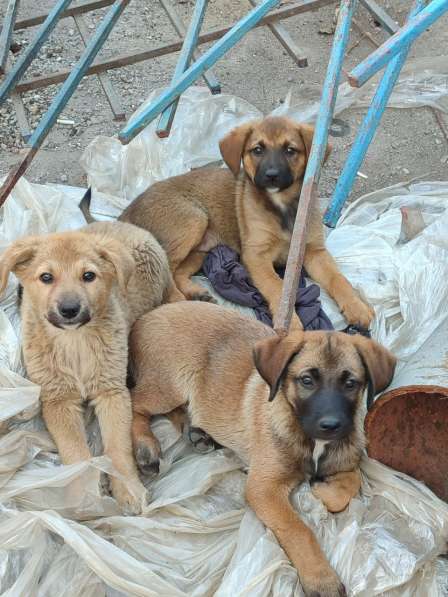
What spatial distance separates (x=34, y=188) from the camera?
4.93 metres

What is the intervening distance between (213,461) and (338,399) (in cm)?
86

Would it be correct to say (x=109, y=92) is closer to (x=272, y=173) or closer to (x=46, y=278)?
(x=272, y=173)

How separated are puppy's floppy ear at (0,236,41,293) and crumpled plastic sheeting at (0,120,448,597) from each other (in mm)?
474

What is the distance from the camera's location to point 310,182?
12.4 feet

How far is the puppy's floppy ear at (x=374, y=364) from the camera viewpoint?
3.09m

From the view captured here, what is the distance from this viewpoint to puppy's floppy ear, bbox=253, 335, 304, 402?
3064 mm

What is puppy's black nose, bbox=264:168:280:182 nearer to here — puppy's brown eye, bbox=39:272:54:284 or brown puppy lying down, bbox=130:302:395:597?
brown puppy lying down, bbox=130:302:395:597

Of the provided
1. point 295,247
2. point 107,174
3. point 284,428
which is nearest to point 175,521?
point 284,428

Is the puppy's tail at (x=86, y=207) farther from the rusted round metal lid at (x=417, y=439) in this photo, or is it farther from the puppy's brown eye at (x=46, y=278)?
the rusted round metal lid at (x=417, y=439)

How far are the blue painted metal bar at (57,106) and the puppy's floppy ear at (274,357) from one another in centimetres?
171

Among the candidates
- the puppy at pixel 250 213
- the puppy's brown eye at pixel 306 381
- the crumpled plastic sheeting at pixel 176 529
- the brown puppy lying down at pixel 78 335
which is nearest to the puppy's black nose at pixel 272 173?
the puppy at pixel 250 213

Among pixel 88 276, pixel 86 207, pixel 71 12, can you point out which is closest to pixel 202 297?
pixel 86 207

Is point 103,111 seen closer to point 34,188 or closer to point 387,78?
point 34,188

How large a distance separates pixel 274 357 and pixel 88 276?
98 cm
